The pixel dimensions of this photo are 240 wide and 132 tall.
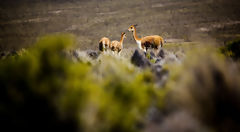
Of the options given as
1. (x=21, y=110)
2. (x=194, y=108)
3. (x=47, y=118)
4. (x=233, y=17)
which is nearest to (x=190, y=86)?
(x=194, y=108)

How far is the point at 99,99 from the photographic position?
8.41 feet

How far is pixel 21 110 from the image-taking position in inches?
98.3

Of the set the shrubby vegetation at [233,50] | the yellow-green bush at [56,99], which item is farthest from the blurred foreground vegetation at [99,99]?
the shrubby vegetation at [233,50]

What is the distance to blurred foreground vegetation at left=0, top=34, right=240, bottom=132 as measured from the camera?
2414 mm

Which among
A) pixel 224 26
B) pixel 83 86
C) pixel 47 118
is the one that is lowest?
pixel 224 26

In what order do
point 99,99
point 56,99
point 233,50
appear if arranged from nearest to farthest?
point 56,99, point 99,99, point 233,50

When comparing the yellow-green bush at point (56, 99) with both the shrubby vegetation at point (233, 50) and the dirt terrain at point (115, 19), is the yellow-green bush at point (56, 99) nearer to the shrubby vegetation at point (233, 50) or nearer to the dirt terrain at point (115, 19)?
the shrubby vegetation at point (233, 50)

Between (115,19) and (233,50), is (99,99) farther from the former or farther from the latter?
(115,19)


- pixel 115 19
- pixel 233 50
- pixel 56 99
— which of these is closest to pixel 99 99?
pixel 56 99

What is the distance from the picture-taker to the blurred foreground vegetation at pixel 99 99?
2414mm

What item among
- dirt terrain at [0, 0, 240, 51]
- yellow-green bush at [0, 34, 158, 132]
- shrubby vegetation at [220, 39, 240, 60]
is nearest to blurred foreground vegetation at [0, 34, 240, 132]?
yellow-green bush at [0, 34, 158, 132]

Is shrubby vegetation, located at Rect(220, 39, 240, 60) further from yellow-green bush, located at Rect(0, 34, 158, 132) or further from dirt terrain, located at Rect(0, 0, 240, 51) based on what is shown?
dirt terrain, located at Rect(0, 0, 240, 51)

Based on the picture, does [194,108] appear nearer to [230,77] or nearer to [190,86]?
[190,86]

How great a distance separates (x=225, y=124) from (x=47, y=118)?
1.72 m
